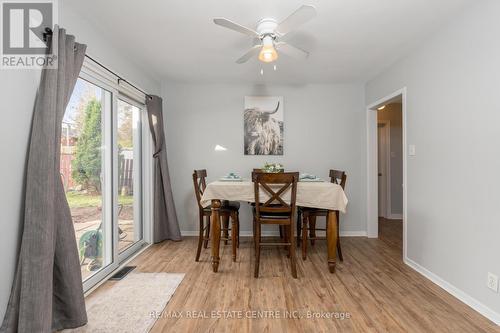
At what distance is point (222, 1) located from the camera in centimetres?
195

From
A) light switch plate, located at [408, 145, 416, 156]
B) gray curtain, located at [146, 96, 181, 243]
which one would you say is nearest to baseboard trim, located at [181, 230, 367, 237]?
gray curtain, located at [146, 96, 181, 243]

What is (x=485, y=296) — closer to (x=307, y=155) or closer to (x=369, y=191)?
(x=369, y=191)

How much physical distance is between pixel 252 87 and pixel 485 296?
3.54 m

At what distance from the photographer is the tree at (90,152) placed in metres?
2.32

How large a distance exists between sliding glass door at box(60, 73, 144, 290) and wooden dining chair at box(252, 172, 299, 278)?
1.56 meters

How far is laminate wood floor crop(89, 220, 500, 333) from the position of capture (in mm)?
1775

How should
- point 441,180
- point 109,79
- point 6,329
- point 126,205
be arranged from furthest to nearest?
point 126,205, point 109,79, point 441,180, point 6,329

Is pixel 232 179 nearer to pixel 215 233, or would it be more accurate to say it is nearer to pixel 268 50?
pixel 215 233

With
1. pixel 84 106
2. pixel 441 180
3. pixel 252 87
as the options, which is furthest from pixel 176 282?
pixel 252 87

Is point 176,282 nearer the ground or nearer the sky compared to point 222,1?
nearer the ground

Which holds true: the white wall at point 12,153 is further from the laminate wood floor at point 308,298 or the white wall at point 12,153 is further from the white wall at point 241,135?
the white wall at point 241,135

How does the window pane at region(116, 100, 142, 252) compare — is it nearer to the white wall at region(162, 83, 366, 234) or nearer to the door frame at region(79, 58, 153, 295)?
the door frame at region(79, 58, 153, 295)

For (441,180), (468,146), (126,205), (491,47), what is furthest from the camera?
(126,205)

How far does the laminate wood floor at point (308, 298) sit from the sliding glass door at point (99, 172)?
1.07 feet
